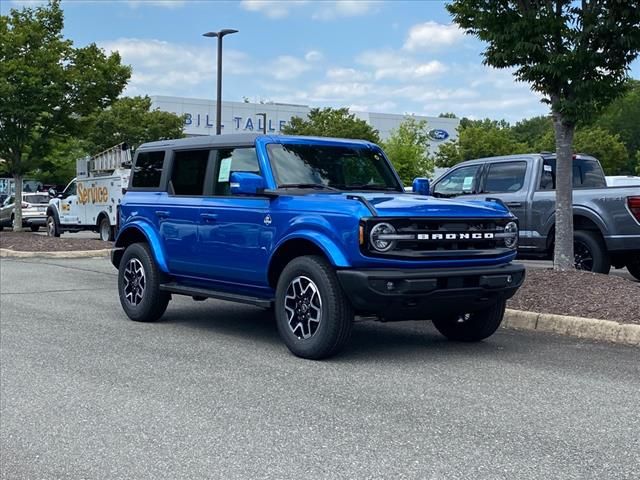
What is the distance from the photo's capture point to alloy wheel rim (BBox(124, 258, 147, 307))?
358 inches

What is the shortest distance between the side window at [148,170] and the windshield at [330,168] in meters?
1.93

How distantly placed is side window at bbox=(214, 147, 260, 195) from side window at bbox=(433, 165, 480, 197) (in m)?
5.67

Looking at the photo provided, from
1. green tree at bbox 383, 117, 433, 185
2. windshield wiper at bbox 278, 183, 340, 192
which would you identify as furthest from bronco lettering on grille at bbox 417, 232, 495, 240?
green tree at bbox 383, 117, 433, 185

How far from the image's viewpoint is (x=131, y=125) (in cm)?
4722

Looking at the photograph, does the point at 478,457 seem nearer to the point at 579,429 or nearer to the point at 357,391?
the point at 579,429

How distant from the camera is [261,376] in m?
6.44

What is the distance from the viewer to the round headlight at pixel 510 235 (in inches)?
293

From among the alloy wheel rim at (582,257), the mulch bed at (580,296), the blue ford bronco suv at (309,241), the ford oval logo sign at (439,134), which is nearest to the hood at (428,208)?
the blue ford bronco suv at (309,241)

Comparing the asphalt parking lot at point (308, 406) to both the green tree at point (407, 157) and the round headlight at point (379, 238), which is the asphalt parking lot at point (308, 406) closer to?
the round headlight at point (379, 238)

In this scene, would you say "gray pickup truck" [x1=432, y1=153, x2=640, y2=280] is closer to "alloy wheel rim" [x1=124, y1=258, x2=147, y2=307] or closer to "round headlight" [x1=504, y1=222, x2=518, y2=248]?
"round headlight" [x1=504, y1=222, x2=518, y2=248]

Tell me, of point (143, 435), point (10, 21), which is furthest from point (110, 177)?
point (143, 435)

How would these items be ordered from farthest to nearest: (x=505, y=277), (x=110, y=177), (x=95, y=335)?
1. (x=110, y=177)
2. (x=95, y=335)
3. (x=505, y=277)

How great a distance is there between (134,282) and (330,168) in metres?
2.70

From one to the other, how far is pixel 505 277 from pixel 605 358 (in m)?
1.11
